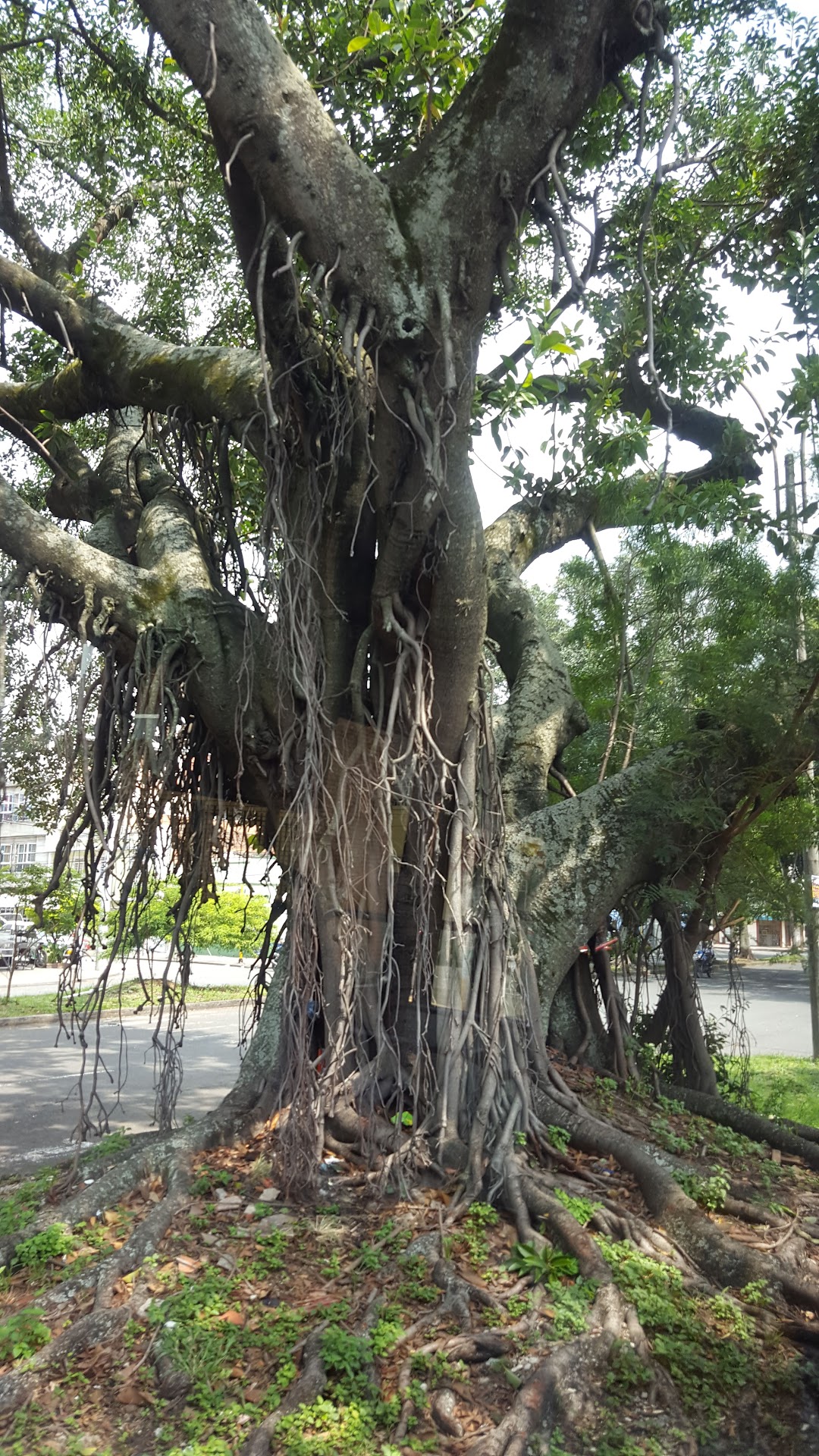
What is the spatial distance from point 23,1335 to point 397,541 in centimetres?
306

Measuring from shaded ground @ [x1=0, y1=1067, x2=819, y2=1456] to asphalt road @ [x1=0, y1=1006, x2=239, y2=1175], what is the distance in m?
2.37

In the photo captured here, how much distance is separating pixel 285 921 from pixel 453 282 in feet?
9.66

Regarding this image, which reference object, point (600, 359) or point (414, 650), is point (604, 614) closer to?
point (600, 359)

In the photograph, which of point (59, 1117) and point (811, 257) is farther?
point (59, 1117)

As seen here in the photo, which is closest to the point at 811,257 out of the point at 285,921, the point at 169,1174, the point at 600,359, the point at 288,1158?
the point at 600,359

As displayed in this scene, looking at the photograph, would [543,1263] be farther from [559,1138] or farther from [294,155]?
[294,155]

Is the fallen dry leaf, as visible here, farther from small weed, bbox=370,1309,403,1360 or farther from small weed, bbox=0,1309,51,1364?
small weed, bbox=370,1309,403,1360

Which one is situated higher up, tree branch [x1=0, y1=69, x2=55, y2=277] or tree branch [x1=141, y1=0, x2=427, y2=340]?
tree branch [x1=0, y1=69, x2=55, y2=277]

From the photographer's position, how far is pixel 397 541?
13.1 ft

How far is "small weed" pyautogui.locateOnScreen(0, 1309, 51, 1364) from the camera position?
2975 millimetres

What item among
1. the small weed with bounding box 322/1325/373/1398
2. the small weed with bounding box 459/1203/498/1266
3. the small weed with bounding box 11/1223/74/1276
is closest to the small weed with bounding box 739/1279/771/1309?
the small weed with bounding box 459/1203/498/1266

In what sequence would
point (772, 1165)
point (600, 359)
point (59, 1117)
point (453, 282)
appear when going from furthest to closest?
point (59, 1117), point (600, 359), point (772, 1165), point (453, 282)

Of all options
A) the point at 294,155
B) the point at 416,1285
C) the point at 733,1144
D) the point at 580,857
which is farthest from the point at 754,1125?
the point at 294,155

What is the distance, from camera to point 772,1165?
4543mm
